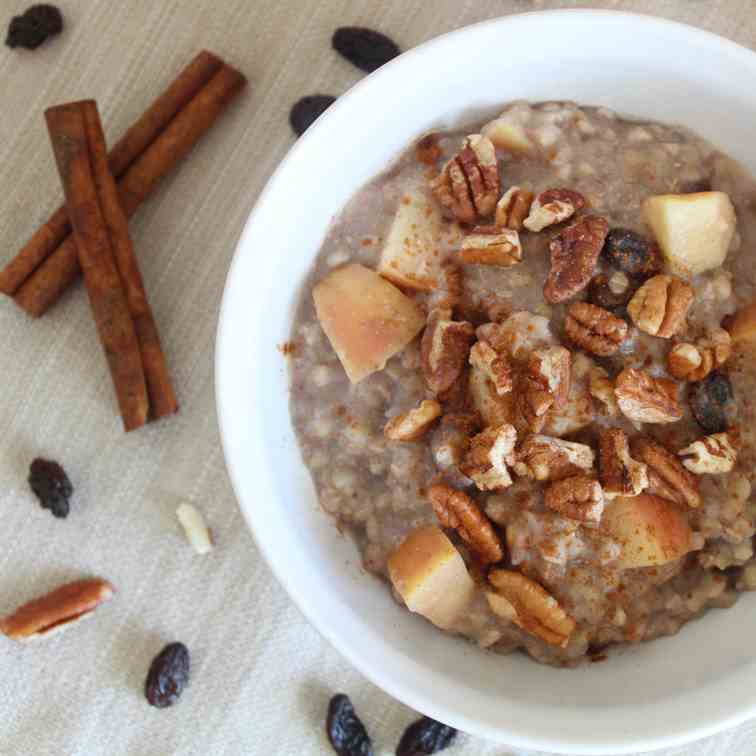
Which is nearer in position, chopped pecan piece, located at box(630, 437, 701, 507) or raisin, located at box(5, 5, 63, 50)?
chopped pecan piece, located at box(630, 437, 701, 507)

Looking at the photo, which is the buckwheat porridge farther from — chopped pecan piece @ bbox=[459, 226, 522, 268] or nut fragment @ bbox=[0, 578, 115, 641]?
nut fragment @ bbox=[0, 578, 115, 641]

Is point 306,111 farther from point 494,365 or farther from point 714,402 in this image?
point 714,402

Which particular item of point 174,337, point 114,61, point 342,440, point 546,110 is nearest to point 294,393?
point 342,440

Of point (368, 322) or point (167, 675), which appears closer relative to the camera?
point (368, 322)

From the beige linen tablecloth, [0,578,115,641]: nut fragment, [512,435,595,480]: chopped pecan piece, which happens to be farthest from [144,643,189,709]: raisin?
[512,435,595,480]: chopped pecan piece

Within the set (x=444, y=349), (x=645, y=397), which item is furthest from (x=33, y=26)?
(x=645, y=397)

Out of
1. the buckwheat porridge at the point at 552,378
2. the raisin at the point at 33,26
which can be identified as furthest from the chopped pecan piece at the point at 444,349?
the raisin at the point at 33,26

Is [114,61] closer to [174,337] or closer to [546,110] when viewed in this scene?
[174,337]
